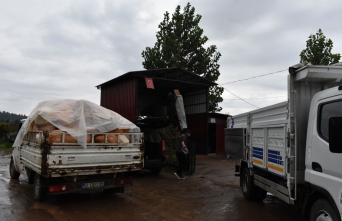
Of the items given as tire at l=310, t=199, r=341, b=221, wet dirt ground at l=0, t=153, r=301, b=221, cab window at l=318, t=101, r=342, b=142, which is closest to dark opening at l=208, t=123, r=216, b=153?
wet dirt ground at l=0, t=153, r=301, b=221

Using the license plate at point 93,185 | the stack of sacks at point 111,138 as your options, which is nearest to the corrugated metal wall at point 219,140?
the stack of sacks at point 111,138

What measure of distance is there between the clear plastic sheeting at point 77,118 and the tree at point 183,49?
1730 centimetres

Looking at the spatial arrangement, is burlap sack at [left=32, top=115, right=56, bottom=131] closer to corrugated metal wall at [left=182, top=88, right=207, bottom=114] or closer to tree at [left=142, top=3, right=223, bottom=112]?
corrugated metal wall at [left=182, top=88, right=207, bottom=114]

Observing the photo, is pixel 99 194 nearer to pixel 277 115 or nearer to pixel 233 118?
pixel 233 118

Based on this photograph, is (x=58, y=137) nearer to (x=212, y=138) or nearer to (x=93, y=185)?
(x=93, y=185)

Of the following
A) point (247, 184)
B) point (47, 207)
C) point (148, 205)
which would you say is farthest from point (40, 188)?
point (247, 184)

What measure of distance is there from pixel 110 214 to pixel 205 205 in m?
2.18

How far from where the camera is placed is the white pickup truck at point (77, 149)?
5.79 metres

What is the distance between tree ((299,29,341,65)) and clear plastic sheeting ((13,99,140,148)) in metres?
14.2

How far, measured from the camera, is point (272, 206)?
653cm

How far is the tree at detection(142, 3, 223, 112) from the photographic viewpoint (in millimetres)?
23969

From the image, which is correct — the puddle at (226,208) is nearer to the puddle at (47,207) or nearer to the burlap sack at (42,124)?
the puddle at (47,207)

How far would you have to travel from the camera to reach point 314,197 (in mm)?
4035

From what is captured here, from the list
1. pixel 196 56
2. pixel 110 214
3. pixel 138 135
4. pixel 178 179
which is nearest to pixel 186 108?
pixel 196 56
